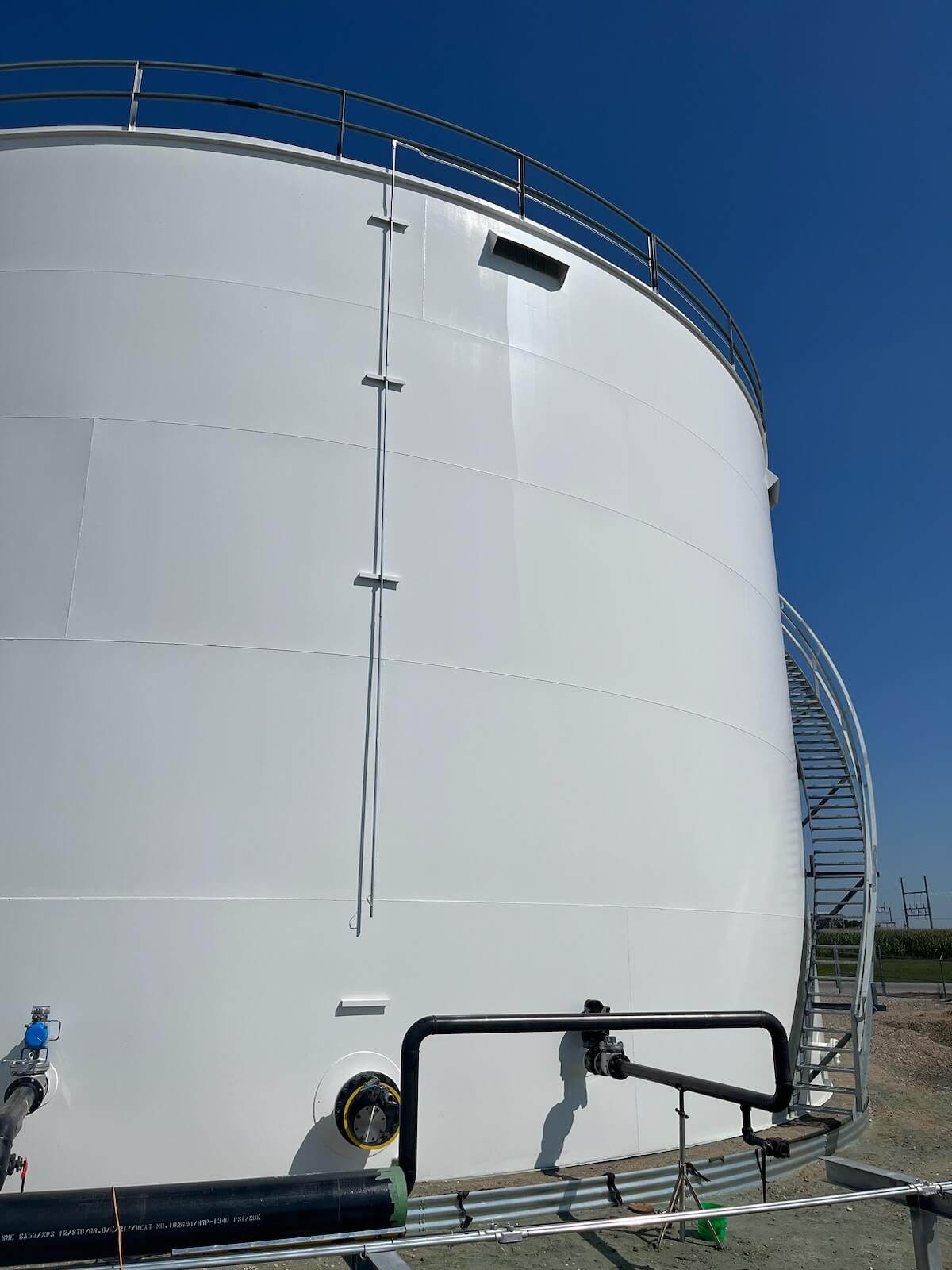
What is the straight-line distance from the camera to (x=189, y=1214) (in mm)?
3023

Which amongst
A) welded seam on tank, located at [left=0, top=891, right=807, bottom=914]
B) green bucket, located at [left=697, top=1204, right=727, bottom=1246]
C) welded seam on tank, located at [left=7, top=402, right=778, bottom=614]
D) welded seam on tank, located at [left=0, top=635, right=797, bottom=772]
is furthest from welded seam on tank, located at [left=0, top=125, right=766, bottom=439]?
green bucket, located at [left=697, top=1204, right=727, bottom=1246]

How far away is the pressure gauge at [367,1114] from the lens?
4922 millimetres

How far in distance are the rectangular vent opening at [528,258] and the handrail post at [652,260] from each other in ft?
5.22

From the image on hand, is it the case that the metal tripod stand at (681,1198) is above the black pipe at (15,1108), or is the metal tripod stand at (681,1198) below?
below

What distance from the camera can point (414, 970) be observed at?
5.44 metres

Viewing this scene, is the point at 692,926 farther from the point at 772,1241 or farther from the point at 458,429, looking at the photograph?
the point at 458,429

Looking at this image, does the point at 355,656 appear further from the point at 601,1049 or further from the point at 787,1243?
the point at 787,1243

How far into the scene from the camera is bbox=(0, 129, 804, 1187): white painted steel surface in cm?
505

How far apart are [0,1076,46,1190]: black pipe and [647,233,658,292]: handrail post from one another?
8089 mm

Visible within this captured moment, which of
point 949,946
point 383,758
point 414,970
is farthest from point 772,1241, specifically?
point 949,946

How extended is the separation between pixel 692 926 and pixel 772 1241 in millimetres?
2072

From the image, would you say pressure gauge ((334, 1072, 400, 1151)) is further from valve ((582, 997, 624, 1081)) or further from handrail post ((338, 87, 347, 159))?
handrail post ((338, 87, 347, 159))

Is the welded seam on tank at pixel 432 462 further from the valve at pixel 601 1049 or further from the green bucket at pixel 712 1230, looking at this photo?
the green bucket at pixel 712 1230

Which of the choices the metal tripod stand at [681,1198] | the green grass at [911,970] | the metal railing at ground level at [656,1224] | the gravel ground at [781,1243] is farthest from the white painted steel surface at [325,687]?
the green grass at [911,970]
